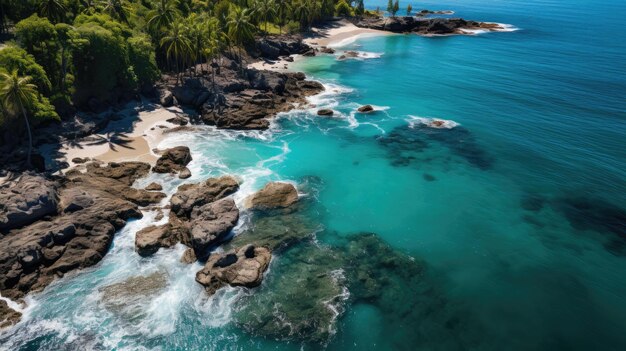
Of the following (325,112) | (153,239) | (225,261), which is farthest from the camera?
(325,112)

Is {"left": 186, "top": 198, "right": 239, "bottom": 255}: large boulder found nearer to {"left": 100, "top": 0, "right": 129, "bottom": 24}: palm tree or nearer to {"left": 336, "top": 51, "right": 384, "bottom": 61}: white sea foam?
{"left": 100, "top": 0, "right": 129, "bottom": 24}: palm tree

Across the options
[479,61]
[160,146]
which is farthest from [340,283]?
→ [479,61]

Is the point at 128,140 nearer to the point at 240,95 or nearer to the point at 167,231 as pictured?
the point at 240,95

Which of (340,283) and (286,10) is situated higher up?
(286,10)

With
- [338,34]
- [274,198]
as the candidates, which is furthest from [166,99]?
[338,34]

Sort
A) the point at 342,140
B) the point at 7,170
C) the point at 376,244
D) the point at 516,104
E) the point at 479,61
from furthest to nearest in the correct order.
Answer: the point at 479,61
the point at 516,104
the point at 342,140
the point at 7,170
the point at 376,244

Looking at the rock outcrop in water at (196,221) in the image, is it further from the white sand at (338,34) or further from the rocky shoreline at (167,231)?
the white sand at (338,34)

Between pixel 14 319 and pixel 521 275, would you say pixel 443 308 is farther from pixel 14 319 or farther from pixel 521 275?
pixel 14 319
